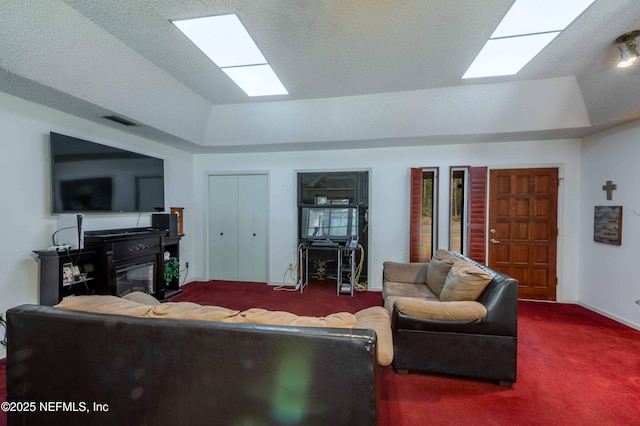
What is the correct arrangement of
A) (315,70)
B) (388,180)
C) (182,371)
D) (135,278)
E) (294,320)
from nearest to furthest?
(182,371), (294,320), (315,70), (135,278), (388,180)

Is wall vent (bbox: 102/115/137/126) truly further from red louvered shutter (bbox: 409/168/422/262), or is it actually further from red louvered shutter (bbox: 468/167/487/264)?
red louvered shutter (bbox: 468/167/487/264)

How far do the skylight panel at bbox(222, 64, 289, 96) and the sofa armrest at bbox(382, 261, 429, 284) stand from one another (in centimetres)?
270

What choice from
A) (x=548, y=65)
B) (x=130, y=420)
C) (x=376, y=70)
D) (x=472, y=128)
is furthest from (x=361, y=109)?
(x=130, y=420)

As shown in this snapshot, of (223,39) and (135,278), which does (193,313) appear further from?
(135,278)

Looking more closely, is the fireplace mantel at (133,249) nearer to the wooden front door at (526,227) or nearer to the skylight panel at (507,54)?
the skylight panel at (507,54)

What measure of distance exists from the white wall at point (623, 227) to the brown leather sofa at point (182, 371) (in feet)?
12.9

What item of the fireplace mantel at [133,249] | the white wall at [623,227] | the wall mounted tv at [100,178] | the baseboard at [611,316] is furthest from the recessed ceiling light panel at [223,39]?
the baseboard at [611,316]

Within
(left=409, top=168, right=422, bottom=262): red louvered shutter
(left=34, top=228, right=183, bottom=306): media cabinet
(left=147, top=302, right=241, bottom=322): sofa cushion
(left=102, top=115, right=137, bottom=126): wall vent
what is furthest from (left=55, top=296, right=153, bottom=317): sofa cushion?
(left=409, top=168, right=422, bottom=262): red louvered shutter

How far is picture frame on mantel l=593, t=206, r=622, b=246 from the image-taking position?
128 inches

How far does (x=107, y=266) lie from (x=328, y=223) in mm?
3044

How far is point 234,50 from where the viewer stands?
257cm

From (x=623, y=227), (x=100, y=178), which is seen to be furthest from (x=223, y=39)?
(x=623, y=227)

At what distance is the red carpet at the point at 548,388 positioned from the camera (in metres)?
1.77

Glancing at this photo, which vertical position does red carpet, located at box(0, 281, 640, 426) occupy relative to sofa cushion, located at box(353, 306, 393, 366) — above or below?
below
